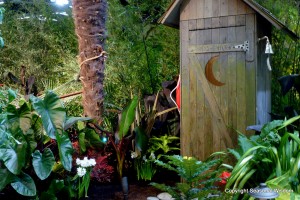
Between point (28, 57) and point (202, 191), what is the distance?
19.1 ft

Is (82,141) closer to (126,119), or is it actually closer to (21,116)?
(126,119)

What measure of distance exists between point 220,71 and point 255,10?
0.71 metres

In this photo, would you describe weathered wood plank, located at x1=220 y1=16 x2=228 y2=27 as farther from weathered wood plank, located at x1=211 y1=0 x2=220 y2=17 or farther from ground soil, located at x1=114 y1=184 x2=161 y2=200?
ground soil, located at x1=114 y1=184 x2=161 y2=200

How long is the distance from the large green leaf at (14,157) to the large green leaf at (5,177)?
0.30 feet

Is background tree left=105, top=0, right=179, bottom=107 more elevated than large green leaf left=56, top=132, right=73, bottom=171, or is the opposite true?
background tree left=105, top=0, right=179, bottom=107

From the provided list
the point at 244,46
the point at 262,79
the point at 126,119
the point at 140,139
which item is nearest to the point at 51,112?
the point at 126,119

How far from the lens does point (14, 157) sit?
2682mm

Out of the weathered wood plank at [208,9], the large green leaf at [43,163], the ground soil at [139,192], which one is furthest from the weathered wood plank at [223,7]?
the large green leaf at [43,163]

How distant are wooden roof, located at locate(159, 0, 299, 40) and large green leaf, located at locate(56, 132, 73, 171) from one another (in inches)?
76.8

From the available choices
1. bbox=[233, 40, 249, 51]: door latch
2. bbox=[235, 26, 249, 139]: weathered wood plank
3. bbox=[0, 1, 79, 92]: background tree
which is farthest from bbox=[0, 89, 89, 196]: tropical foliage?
bbox=[0, 1, 79, 92]: background tree

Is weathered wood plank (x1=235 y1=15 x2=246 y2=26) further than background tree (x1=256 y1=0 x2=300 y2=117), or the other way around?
background tree (x1=256 y1=0 x2=300 y2=117)

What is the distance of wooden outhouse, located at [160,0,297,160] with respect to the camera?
139 inches

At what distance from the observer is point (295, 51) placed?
14.5 ft

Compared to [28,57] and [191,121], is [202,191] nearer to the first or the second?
[191,121]
